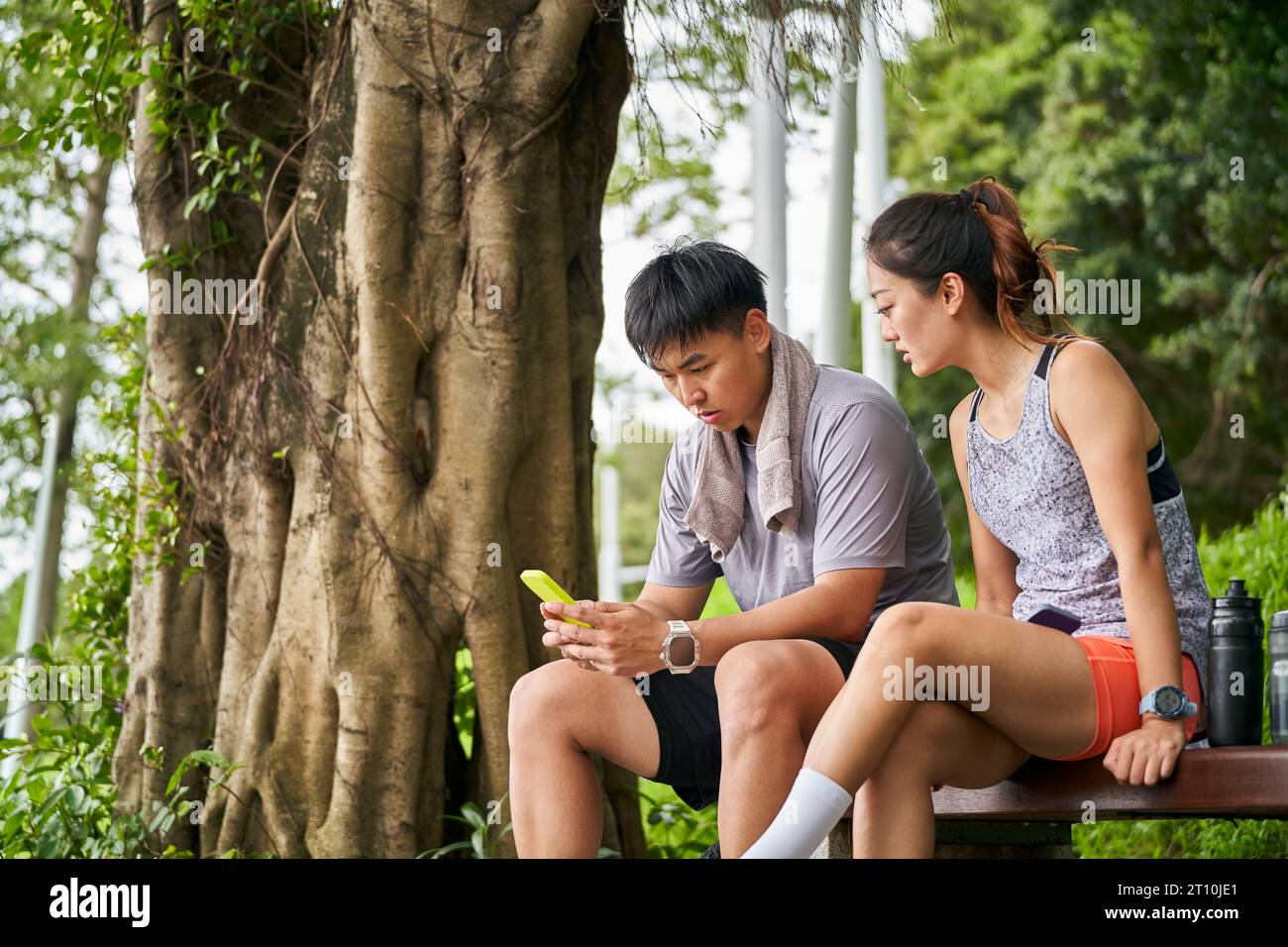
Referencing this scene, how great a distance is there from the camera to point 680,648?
2924 millimetres

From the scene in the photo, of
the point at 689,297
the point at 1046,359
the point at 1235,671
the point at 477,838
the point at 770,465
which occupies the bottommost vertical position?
the point at 477,838

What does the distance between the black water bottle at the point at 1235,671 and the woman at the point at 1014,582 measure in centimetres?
4

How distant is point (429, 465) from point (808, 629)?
1489 mm

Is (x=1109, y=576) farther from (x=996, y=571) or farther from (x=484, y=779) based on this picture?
(x=484, y=779)

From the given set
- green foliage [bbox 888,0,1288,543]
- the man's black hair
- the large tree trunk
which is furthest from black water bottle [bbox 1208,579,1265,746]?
green foliage [bbox 888,0,1288,543]

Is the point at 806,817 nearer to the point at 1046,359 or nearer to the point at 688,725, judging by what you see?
the point at 688,725

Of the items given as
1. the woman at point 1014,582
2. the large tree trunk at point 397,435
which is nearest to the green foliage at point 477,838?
the large tree trunk at point 397,435

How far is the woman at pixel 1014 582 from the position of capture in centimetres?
250

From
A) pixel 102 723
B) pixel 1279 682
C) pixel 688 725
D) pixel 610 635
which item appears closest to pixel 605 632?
pixel 610 635

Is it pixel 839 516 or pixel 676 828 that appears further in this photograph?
pixel 676 828

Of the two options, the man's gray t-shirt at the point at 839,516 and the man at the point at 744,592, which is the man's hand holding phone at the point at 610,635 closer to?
the man at the point at 744,592

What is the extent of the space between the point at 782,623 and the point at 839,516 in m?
0.26

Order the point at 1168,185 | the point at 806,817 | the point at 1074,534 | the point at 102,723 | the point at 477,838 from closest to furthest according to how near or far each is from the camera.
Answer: the point at 806,817, the point at 1074,534, the point at 477,838, the point at 102,723, the point at 1168,185
